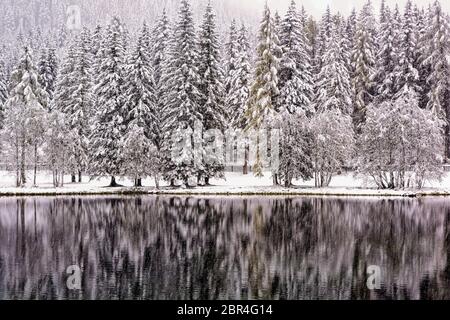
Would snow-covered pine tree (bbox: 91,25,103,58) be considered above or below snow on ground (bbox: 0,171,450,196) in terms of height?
above

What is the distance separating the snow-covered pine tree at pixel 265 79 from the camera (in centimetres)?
5322

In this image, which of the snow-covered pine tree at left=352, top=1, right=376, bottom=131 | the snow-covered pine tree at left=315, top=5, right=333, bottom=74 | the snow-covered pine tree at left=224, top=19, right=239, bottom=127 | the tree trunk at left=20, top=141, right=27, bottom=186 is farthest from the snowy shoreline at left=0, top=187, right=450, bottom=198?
the snow-covered pine tree at left=315, top=5, right=333, bottom=74

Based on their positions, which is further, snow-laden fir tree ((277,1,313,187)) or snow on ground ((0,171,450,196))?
snow-laden fir tree ((277,1,313,187))

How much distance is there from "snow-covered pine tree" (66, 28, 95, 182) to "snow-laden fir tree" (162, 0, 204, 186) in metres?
9.60

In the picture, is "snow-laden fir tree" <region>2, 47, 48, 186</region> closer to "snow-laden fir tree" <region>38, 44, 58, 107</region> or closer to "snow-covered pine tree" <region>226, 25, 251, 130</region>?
"snow-laden fir tree" <region>38, 44, 58, 107</region>

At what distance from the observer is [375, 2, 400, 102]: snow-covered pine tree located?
60766 mm

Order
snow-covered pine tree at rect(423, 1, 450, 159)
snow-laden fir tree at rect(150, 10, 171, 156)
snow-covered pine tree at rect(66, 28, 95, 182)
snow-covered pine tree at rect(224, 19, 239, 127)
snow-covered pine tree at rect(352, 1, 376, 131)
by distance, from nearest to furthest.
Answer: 1. snow-covered pine tree at rect(66, 28, 95, 182)
2. snow-covered pine tree at rect(423, 1, 450, 159)
3. snow-laden fir tree at rect(150, 10, 171, 156)
4. snow-covered pine tree at rect(352, 1, 376, 131)
5. snow-covered pine tree at rect(224, 19, 239, 127)

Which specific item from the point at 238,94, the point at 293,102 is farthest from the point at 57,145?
the point at 293,102

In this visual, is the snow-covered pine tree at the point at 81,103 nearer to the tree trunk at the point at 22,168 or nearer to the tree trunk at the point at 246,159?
the tree trunk at the point at 22,168

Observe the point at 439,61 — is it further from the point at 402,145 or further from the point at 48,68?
the point at 48,68

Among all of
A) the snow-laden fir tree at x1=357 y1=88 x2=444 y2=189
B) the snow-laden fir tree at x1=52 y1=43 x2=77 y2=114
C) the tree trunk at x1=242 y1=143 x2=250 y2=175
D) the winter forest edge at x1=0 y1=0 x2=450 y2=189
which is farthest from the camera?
the tree trunk at x1=242 y1=143 x2=250 y2=175

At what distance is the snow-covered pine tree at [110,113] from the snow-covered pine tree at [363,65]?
2549 cm

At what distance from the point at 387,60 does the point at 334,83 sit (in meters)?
7.68
